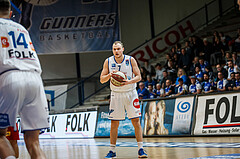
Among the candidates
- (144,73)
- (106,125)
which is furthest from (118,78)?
(144,73)

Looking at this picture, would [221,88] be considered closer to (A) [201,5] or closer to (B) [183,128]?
(B) [183,128]

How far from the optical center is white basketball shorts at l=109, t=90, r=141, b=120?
22.5 ft

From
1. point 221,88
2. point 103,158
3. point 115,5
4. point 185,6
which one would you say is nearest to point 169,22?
point 185,6

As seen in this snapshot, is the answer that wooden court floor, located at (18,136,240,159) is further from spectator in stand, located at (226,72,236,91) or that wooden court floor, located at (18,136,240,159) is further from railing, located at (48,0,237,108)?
railing, located at (48,0,237,108)

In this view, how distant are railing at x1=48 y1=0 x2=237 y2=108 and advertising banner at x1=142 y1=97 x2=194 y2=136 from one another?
7.09 meters

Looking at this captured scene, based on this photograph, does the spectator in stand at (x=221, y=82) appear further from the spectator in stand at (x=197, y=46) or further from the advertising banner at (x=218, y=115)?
the spectator in stand at (x=197, y=46)

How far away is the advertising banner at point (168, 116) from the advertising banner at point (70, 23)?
22.5 feet

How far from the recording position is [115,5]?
60.6ft

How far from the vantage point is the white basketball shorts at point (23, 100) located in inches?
142

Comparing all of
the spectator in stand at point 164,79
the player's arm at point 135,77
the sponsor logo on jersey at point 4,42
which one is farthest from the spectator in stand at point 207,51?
the sponsor logo on jersey at point 4,42

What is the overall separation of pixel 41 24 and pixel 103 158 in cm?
1352

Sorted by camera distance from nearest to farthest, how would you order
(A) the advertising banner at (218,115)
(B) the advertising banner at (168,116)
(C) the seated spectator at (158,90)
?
(A) the advertising banner at (218,115)
(B) the advertising banner at (168,116)
(C) the seated spectator at (158,90)

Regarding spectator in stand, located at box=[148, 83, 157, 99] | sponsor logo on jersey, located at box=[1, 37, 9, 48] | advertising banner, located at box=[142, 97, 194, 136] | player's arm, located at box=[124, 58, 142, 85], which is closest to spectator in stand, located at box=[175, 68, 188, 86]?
spectator in stand, located at box=[148, 83, 157, 99]

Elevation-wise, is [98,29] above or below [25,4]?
below
